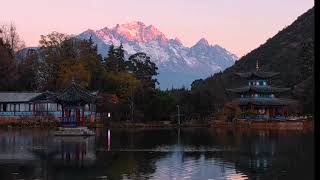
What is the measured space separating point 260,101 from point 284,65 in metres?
45.4

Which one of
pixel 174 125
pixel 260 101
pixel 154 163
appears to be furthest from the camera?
pixel 260 101

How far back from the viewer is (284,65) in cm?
11738

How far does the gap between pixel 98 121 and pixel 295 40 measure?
8835cm

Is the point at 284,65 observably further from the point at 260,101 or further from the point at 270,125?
the point at 270,125

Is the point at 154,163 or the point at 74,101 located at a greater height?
the point at 74,101

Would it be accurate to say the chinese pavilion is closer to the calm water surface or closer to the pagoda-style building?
the calm water surface

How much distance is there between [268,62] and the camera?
125562 mm

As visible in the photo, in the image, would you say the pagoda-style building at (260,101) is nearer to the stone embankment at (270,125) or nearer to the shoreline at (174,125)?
the stone embankment at (270,125)

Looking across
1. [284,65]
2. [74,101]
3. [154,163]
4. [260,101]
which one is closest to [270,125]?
[260,101]

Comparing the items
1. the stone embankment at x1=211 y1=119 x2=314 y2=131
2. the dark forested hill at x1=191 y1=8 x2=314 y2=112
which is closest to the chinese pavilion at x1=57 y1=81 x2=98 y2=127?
the stone embankment at x1=211 y1=119 x2=314 y2=131

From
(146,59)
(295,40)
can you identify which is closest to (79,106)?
(146,59)

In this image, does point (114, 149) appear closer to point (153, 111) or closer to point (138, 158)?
point (138, 158)

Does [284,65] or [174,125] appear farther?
[284,65]

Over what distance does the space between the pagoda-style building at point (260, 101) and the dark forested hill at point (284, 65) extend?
370 cm
